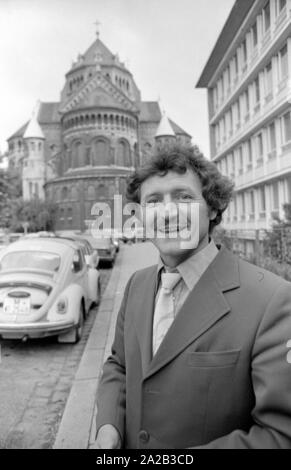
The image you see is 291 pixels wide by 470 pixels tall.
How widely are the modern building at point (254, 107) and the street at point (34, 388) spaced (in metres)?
8.67

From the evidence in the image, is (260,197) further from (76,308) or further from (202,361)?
(202,361)

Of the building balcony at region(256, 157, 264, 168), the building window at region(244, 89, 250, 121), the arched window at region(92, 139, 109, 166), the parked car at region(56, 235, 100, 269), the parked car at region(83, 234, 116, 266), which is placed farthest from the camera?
the arched window at region(92, 139, 109, 166)

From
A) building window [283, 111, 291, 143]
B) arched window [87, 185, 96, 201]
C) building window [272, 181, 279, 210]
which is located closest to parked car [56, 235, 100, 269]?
building window [283, 111, 291, 143]

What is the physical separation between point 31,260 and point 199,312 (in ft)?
19.4

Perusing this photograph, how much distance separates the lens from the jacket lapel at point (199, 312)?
5.04 feet

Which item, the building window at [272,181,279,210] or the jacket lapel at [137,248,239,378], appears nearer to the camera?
the jacket lapel at [137,248,239,378]

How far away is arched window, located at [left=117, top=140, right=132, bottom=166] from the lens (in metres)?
65.8

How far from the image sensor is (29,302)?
19.8 ft

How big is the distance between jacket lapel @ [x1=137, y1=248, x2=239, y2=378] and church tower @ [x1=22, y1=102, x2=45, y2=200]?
221 ft

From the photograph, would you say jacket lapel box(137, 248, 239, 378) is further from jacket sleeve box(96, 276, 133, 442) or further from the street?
the street

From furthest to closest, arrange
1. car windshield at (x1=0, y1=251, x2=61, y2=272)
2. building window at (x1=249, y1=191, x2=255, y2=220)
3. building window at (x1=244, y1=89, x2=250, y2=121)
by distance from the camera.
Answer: building window at (x1=249, y1=191, x2=255, y2=220) → building window at (x1=244, y1=89, x2=250, y2=121) → car windshield at (x1=0, y1=251, x2=61, y2=272)

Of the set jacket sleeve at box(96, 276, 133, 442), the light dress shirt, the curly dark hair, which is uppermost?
the curly dark hair

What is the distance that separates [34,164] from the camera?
70375 mm

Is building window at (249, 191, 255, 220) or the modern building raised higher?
the modern building
